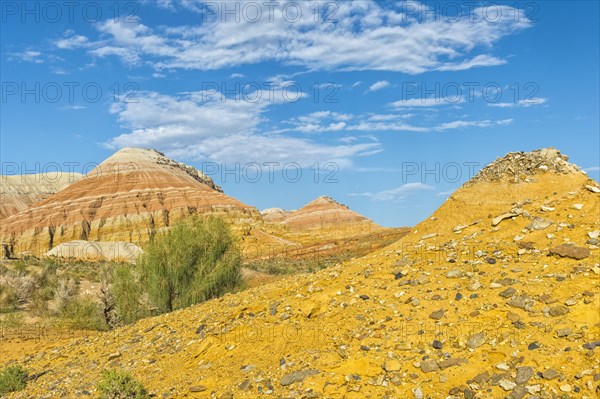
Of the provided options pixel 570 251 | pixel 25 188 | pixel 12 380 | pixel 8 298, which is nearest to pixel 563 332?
pixel 570 251

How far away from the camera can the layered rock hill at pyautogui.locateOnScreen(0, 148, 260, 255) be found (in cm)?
7231

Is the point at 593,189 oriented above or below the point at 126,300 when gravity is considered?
above

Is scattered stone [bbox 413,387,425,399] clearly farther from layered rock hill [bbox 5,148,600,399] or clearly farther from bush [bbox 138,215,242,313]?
bush [bbox 138,215,242,313]

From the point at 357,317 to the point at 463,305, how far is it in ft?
6.31

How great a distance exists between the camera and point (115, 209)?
76.2 meters

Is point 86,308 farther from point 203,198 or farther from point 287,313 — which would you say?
point 203,198

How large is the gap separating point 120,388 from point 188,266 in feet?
32.2

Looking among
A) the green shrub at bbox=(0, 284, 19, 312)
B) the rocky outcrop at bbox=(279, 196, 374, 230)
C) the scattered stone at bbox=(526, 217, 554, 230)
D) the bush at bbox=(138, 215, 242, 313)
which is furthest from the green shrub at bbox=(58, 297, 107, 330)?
the rocky outcrop at bbox=(279, 196, 374, 230)

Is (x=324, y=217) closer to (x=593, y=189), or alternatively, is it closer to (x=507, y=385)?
(x=593, y=189)

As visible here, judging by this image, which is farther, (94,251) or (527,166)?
(94,251)

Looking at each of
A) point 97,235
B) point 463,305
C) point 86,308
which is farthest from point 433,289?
point 97,235

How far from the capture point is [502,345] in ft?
25.1

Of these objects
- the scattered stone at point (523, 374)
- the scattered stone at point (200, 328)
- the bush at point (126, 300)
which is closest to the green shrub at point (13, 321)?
the bush at point (126, 300)

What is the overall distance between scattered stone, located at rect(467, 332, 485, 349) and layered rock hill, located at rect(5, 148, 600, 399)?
0.9 inches
